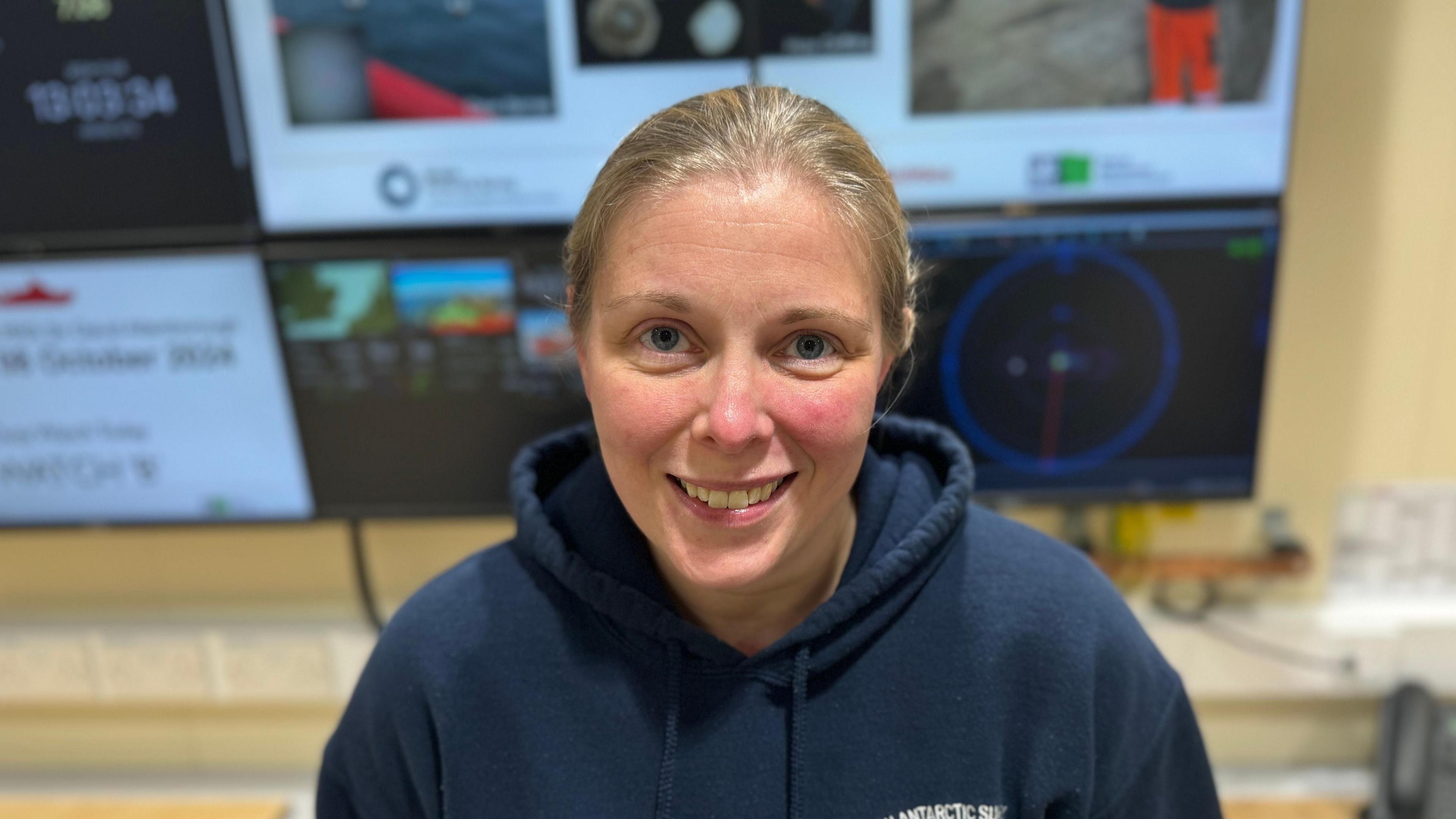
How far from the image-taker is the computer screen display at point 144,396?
1.51 m

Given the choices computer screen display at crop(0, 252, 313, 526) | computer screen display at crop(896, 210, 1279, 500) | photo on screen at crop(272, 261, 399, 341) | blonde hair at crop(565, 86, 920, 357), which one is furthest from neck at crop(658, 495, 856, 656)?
computer screen display at crop(0, 252, 313, 526)

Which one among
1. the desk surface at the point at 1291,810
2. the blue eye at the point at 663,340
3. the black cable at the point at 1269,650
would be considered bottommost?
the desk surface at the point at 1291,810

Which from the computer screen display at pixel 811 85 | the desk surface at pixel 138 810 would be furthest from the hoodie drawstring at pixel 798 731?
the desk surface at pixel 138 810

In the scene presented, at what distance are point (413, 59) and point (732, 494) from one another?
3.06ft

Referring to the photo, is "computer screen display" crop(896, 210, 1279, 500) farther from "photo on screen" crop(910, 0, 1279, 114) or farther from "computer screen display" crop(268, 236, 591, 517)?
"computer screen display" crop(268, 236, 591, 517)

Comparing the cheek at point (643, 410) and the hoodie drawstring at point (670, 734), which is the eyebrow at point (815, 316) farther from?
the hoodie drawstring at point (670, 734)

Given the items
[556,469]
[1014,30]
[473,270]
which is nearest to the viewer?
[556,469]

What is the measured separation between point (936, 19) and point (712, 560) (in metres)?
0.91

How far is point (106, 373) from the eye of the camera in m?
1.55

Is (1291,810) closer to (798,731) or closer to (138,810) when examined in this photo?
(798,731)

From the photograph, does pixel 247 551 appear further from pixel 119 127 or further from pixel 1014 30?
pixel 1014 30

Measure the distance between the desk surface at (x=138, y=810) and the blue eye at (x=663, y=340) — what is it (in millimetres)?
1320

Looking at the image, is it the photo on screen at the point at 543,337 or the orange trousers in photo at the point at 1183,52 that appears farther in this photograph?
the photo on screen at the point at 543,337

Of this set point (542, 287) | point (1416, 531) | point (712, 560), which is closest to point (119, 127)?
point (542, 287)
